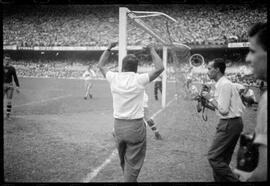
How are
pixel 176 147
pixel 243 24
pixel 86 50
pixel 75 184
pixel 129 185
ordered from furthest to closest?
1. pixel 86 50
2. pixel 243 24
3. pixel 176 147
4. pixel 75 184
5. pixel 129 185

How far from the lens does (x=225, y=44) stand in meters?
27.8

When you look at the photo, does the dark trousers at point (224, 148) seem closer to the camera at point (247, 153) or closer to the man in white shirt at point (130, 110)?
the man in white shirt at point (130, 110)

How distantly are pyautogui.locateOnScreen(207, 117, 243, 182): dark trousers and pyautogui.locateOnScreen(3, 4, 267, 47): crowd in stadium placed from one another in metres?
25.1

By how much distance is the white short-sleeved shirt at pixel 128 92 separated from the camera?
298cm

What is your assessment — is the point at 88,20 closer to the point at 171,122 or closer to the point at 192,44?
the point at 192,44

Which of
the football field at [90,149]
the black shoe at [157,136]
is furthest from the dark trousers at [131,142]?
the black shoe at [157,136]

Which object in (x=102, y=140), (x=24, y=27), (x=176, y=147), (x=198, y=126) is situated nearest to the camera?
(x=176, y=147)

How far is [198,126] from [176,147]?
223 centimetres

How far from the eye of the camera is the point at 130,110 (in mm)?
3014

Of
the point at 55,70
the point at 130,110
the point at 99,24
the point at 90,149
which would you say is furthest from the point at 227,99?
the point at 55,70

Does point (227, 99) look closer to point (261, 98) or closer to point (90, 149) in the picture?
point (261, 98)

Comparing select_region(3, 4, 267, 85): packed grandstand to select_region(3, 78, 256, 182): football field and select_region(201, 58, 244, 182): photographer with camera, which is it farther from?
select_region(201, 58, 244, 182): photographer with camera

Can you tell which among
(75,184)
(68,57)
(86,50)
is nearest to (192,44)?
(86,50)

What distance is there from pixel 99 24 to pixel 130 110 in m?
33.1
